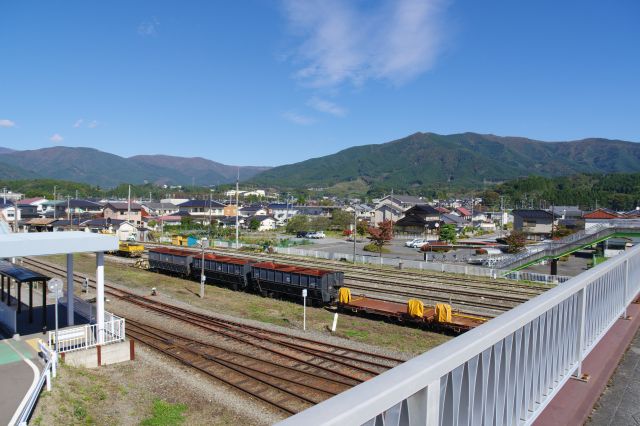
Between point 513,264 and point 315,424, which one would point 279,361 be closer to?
point 315,424

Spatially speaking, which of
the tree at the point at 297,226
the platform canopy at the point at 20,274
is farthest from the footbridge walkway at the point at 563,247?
the tree at the point at 297,226

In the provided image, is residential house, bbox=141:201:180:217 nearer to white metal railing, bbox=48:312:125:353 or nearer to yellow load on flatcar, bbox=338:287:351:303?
yellow load on flatcar, bbox=338:287:351:303

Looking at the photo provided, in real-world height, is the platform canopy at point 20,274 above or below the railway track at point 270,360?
above

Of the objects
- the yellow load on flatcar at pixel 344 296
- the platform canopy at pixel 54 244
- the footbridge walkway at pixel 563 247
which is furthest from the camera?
the footbridge walkway at pixel 563 247

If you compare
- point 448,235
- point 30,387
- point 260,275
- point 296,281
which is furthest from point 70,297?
point 448,235

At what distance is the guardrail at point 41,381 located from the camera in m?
10.5

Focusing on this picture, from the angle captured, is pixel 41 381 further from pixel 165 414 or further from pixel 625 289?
pixel 625 289

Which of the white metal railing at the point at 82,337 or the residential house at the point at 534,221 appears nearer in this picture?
the white metal railing at the point at 82,337

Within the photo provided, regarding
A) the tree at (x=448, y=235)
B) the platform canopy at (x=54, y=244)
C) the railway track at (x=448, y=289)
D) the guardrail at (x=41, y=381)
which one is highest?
the platform canopy at (x=54, y=244)

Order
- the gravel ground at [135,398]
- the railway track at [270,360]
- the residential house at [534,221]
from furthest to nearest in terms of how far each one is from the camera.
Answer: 1. the residential house at [534,221]
2. the railway track at [270,360]
3. the gravel ground at [135,398]

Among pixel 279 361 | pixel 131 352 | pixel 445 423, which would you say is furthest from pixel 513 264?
pixel 445 423

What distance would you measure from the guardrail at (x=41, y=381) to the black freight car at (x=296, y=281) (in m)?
13.8

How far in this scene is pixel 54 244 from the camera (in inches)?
592

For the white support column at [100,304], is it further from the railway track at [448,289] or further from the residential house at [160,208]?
the residential house at [160,208]
